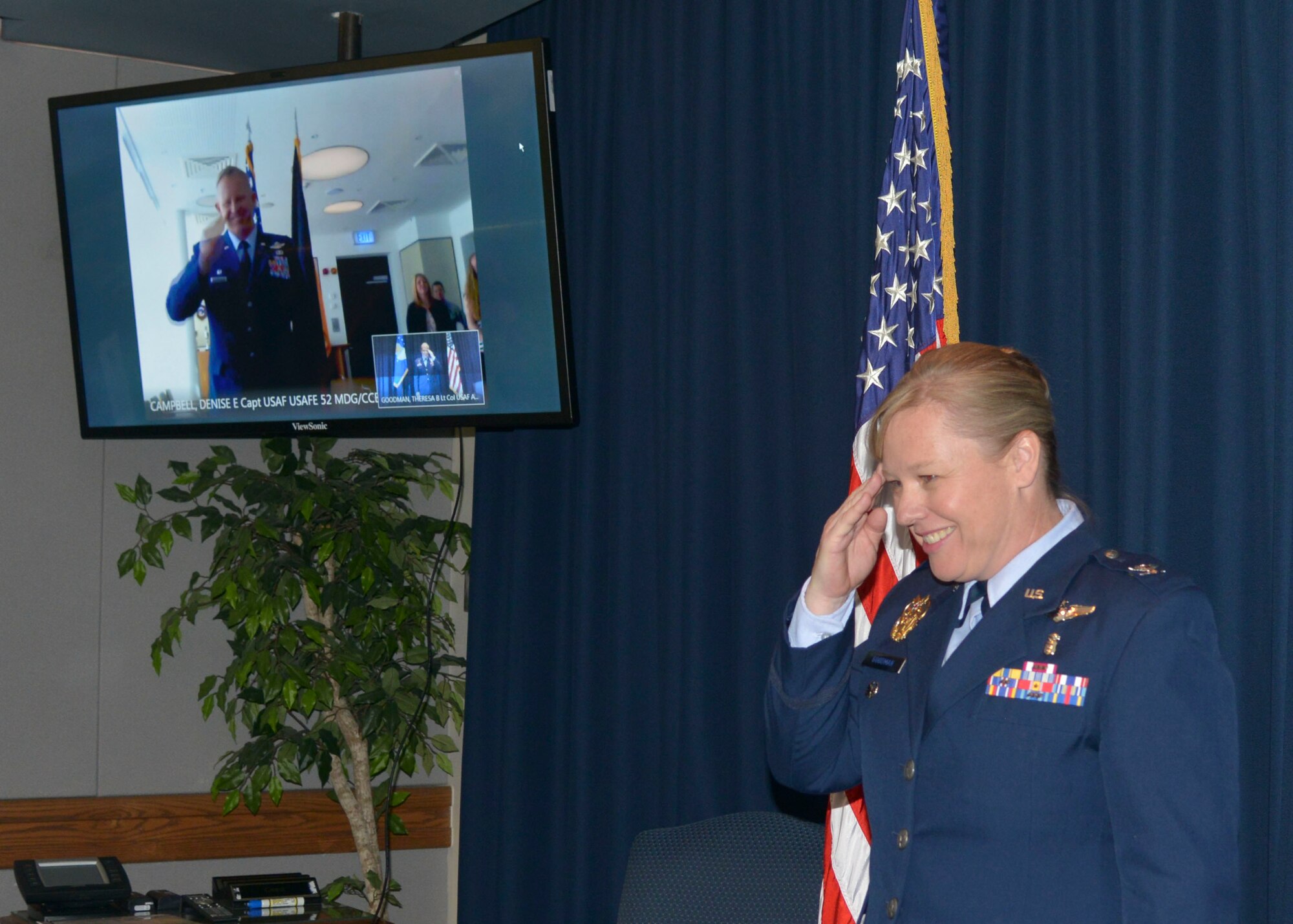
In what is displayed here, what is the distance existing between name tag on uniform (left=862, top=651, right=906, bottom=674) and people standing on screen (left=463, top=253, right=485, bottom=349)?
5.56 feet

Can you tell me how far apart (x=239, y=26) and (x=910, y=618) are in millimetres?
2981

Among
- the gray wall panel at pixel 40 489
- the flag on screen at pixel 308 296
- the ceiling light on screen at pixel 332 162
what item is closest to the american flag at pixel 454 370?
the flag on screen at pixel 308 296

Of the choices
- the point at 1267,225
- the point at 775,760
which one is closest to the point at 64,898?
the point at 775,760

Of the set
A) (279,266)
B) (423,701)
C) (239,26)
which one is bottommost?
(423,701)

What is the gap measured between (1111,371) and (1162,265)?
0.71ft

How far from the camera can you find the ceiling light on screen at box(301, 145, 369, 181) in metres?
3.57

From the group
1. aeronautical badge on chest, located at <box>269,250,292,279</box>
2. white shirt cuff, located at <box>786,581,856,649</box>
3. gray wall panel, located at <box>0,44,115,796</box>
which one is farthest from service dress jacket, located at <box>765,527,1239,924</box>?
gray wall panel, located at <box>0,44,115,796</box>

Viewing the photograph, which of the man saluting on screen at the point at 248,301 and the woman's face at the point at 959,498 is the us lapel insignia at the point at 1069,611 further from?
the man saluting on screen at the point at 248,301

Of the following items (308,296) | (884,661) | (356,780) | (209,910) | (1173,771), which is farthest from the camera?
(356,780)

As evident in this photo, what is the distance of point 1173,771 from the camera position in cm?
160

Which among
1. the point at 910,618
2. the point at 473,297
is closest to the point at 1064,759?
the point at 910,618

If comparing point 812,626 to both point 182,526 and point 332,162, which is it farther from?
point 182,526

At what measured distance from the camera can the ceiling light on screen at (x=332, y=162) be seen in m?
3.57

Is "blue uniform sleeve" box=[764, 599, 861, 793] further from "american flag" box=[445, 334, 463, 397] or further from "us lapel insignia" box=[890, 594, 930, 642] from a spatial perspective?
"american flag" box=[445, 334, 463, 397]
